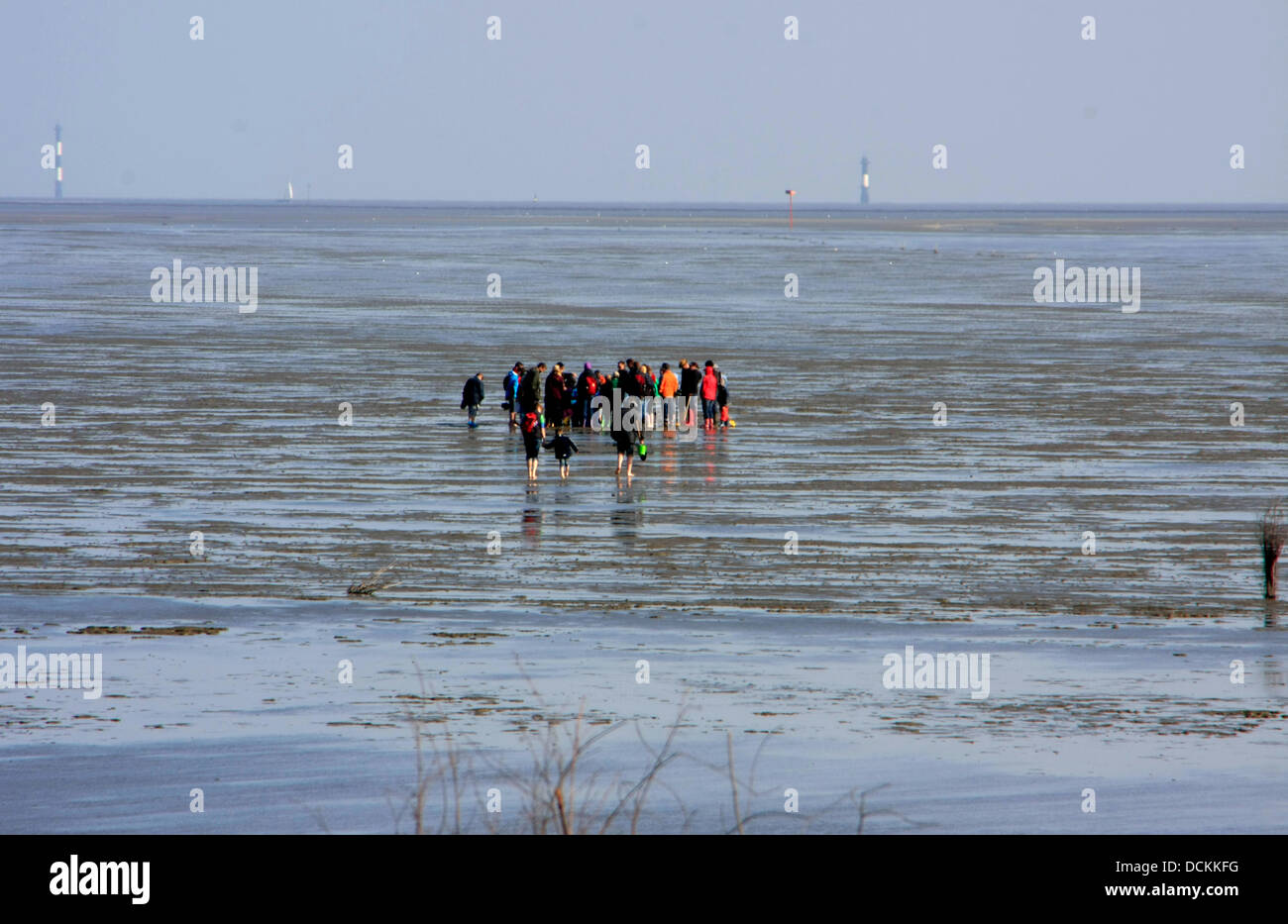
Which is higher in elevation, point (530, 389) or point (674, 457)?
point (530, 389)

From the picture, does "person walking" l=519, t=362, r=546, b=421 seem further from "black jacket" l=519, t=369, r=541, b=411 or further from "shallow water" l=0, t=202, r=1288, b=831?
"shallow water" l=0, t=202, r=1288, b=831

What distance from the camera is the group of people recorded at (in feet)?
87.5

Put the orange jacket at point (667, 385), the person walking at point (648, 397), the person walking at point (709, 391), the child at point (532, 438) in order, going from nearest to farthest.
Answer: the child at point (532, 438) < the person walking at point (648, 397) < the person walking at point (709, 391) < the orange jacket at point (667, 385)

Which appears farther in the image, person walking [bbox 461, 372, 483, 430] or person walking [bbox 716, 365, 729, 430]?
person walking [bbox 716, 365, 729, 430]

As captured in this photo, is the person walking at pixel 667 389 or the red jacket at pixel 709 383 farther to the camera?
the person walking at pixel 667 389

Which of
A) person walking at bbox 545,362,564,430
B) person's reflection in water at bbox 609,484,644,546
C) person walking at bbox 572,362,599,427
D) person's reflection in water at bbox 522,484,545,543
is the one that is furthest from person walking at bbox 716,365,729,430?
person's reflection in water at bbox 522,484,545,543

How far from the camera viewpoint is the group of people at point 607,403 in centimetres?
2666

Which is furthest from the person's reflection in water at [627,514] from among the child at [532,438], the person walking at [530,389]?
the person walking at [530,389]

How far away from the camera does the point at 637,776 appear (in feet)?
40.0

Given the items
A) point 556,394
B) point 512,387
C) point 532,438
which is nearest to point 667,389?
point 512,387

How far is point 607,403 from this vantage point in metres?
32.0

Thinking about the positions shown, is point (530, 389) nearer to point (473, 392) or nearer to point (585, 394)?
point (585, 394)

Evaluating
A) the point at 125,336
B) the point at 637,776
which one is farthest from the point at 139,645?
the point at 125,336

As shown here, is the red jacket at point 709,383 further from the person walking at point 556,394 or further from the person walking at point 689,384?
the person walking at point 556,394
